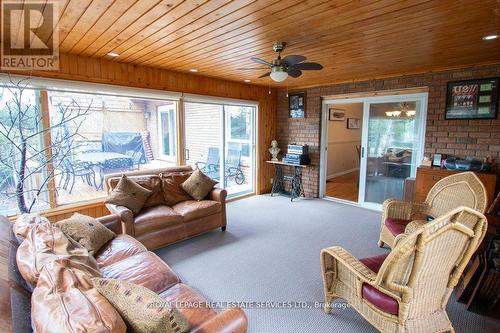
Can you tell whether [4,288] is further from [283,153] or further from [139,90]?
[283,153]

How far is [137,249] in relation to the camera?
2.28m

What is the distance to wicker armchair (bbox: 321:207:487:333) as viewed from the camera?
140cm

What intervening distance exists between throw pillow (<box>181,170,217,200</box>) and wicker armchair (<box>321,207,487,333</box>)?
2.31 m

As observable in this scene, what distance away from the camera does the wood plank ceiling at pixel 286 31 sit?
1.97 m

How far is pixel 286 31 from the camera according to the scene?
2438 millimetres

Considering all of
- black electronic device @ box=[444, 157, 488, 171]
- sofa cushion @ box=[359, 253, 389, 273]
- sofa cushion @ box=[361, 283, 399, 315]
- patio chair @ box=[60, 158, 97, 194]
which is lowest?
sofa cushion @ box=[361, 283, 399, 315]

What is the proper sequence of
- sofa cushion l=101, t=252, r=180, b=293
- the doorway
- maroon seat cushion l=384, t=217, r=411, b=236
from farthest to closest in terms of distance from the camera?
the doorway < maroon seat cushion l=384, t=217, r=411, b=236 < sofa cushion l=101, t=252, r=180, b=293

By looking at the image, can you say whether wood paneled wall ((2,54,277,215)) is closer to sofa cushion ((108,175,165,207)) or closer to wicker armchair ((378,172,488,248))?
Answer: sofa cushion ((108,175,165,207))

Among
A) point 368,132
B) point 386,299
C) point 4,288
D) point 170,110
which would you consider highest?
point 170,110

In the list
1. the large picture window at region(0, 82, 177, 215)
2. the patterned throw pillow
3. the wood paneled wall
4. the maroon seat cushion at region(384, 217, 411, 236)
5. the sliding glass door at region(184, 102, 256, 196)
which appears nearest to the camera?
the patterned throw pillow

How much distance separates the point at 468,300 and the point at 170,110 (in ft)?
14.5

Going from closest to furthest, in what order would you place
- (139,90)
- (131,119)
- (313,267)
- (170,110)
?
(313,267) → (139,90) → (131,119) → (170,110)

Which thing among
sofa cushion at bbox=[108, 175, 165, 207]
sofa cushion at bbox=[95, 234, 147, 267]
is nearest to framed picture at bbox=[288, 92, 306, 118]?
sofa cushion at bbox=[108, 175, 165, 207]

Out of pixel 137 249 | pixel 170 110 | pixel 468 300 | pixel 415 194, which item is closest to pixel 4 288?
pixel 137 249
